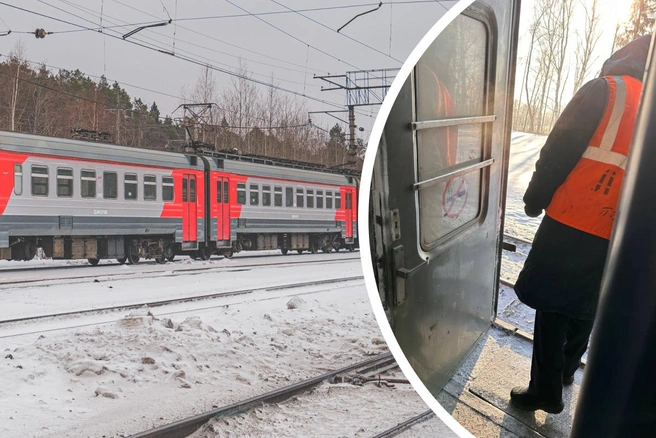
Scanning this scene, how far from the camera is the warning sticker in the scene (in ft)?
1.90

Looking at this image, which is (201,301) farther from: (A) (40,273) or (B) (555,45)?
(B) (555,45)

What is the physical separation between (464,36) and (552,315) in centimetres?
28

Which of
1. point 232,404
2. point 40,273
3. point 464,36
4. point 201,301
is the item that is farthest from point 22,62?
point 464,36

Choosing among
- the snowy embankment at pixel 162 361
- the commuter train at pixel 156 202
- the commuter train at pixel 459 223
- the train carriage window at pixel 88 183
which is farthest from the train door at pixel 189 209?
the commuter train at pixel 459 223

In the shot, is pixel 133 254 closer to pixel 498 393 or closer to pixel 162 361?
pixel 162 361

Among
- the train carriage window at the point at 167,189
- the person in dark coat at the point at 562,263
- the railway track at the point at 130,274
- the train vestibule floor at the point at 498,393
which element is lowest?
the railway track at the point at 130,274

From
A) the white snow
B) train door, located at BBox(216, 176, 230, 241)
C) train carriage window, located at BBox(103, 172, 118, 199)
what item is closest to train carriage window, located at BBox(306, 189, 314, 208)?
train door, located at BBox(216, 176, 230, 241)

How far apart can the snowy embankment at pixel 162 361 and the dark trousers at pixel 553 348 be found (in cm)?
346

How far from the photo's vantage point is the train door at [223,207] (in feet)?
42.0

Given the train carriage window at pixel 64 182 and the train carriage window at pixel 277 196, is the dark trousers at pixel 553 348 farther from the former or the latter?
the train carriage window at pixel 277 196

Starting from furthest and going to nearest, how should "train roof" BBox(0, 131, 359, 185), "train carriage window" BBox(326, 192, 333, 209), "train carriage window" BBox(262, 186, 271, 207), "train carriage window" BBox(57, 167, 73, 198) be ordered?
"train carriage window" BBox(326, 192, 333, 209) → "train carriage window" BBox(262, 186, 271, 207) → "train carriage window" BBox(57, 167, 73, 198) → "train roof" BBox(0, 131, 359, 185)

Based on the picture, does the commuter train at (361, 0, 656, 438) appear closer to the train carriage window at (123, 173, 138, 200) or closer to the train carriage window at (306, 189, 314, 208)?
the train carriage window at (123, 173, 138, 200)

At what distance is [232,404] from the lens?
3.93 m

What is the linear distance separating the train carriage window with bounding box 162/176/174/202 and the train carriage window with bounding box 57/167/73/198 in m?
2.04
